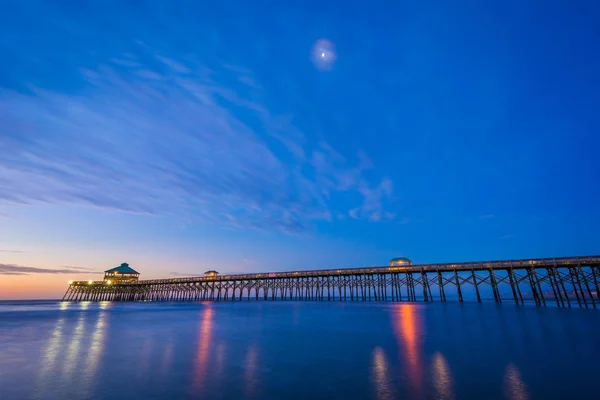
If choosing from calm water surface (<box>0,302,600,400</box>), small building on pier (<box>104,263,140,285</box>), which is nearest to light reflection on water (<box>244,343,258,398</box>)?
calm water surface (<box>0,302,600,400</box>)

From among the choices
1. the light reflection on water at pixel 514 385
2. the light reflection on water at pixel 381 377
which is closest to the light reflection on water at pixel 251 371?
the light reflection on water at pixel 381 377

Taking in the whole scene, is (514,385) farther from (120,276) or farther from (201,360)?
(120,276)

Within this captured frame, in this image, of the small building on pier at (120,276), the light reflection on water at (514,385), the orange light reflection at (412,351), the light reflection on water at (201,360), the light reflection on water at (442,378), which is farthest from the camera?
the small building on pier at (120,276)

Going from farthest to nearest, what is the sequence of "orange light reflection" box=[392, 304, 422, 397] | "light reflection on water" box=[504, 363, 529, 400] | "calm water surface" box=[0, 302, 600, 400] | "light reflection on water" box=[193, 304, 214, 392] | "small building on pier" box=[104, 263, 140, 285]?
"small building on pier" box=[104, 263, 140, 285]
"light reflection on water" box=[193, 304, 214, 392]
"orange light reflection" box=[392, 304, 422, 397]
"calm water surface" box=[0, 302, 600, 400]
"light reflection on water" box=[504, 363, 529, 400]

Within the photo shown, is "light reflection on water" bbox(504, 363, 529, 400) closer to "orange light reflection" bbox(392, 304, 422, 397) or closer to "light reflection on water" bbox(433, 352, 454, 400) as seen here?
"light reflection on water" bbox(433, 352, 454, 400)

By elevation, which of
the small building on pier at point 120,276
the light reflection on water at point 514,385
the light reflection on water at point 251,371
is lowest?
the light reflection on water at point 251,371

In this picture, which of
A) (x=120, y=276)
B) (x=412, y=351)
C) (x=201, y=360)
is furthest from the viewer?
(x=120, y=276)

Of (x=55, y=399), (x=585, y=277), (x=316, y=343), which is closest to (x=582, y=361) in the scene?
(x=316, y=343)

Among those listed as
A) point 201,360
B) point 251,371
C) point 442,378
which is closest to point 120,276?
point 201,360

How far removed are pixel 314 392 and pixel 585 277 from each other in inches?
1656

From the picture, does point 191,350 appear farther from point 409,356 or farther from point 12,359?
point 409,356

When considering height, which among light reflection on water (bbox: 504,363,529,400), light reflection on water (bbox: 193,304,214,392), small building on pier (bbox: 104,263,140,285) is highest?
small building on pier (bbox: 104,263,140,285)

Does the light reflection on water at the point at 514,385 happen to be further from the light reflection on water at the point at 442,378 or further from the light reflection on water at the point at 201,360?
the light reflection on water at the point at 201,360

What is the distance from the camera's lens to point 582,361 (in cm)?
1048
